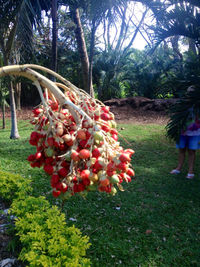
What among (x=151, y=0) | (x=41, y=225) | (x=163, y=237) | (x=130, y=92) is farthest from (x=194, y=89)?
(x=130, y=92)

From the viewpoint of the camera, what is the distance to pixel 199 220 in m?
3.14

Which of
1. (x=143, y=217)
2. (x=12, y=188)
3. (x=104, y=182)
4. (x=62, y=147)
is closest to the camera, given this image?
(x=104, y=182)

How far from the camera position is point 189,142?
13.6 ft

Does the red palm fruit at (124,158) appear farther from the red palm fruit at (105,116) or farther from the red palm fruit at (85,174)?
the red palm fruit at (105,116)

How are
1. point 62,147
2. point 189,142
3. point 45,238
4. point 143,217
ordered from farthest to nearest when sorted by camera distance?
point 189,142 → point 143,217 → point 45,238 → point 62,147

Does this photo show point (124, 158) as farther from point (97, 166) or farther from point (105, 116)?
point (105, 116)

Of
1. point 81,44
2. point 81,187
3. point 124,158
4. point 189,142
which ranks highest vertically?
point 81,44

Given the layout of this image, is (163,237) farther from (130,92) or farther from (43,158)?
(130,92)

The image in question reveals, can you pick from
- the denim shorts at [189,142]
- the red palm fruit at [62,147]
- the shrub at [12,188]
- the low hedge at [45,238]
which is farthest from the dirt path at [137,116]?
the red palm fruit at [62,147]

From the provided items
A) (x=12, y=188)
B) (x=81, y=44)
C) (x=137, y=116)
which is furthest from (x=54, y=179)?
(x=137, y=116)

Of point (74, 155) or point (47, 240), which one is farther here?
point (47, 240)

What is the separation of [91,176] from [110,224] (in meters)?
2.42

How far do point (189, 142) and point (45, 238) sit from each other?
2.99 m

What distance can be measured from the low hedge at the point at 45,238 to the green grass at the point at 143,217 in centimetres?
29
